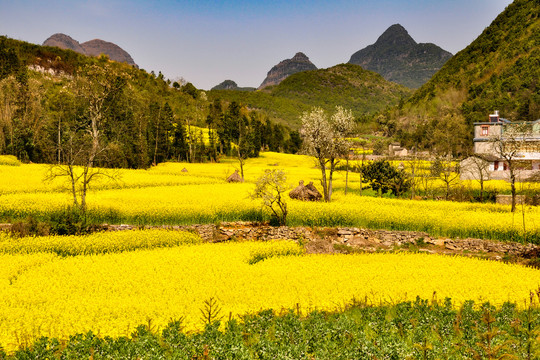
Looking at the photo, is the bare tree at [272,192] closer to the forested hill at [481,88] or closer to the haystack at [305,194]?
the haystack at [305,194]

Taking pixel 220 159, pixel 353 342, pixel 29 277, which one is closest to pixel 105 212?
pixel 29 277

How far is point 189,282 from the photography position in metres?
15.2

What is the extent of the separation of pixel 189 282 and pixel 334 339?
7663 mm

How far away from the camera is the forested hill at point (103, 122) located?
2325 inches

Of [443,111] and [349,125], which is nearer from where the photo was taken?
[349,125]

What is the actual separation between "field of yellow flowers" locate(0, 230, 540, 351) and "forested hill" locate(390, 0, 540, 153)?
82486 mm

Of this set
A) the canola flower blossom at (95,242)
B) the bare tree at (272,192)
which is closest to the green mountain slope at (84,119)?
the canola flower blossom at (95,242)

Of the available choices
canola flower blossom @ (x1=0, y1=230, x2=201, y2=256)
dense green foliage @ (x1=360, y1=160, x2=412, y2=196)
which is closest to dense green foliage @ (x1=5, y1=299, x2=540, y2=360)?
canola flower blossom @ (x1=0, y1=230, x2=201, y2=256)

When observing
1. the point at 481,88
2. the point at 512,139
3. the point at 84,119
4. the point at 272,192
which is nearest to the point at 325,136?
the point at 272,192

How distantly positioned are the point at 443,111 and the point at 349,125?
356 ft

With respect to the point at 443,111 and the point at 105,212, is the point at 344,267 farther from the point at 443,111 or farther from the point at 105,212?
the point at 443,111

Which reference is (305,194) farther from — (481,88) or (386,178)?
(481,88)

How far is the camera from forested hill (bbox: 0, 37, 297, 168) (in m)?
59.1

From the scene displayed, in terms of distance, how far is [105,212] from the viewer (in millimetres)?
26719
